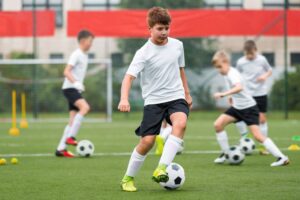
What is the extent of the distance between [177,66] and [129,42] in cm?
1835

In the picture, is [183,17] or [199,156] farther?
[183,17]

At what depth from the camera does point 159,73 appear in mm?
7734

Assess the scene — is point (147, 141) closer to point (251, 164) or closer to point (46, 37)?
point (251, 164)

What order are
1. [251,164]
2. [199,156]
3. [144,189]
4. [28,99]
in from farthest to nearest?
[28,99] < [199,156] < [251,164] < [144,189]

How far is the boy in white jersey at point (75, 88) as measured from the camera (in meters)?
12.3

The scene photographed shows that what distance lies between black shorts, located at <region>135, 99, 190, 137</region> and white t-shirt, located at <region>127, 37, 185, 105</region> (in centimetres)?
5

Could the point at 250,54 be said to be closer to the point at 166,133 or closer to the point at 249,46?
the point at 249,46

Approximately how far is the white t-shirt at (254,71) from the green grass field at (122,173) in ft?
3.70

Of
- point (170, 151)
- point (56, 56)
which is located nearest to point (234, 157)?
point (170, 151)

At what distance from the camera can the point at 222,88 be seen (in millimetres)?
26984

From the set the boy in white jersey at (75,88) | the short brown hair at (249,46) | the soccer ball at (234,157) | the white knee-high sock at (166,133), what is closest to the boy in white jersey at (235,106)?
the soccer ball at (234,157)

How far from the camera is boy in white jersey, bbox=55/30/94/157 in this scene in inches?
485

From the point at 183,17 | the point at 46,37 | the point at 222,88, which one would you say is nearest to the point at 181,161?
the point at 183,17

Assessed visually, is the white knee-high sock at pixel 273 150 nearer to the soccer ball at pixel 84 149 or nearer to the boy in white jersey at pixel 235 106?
the boy in white jersey at pixel 235 106
